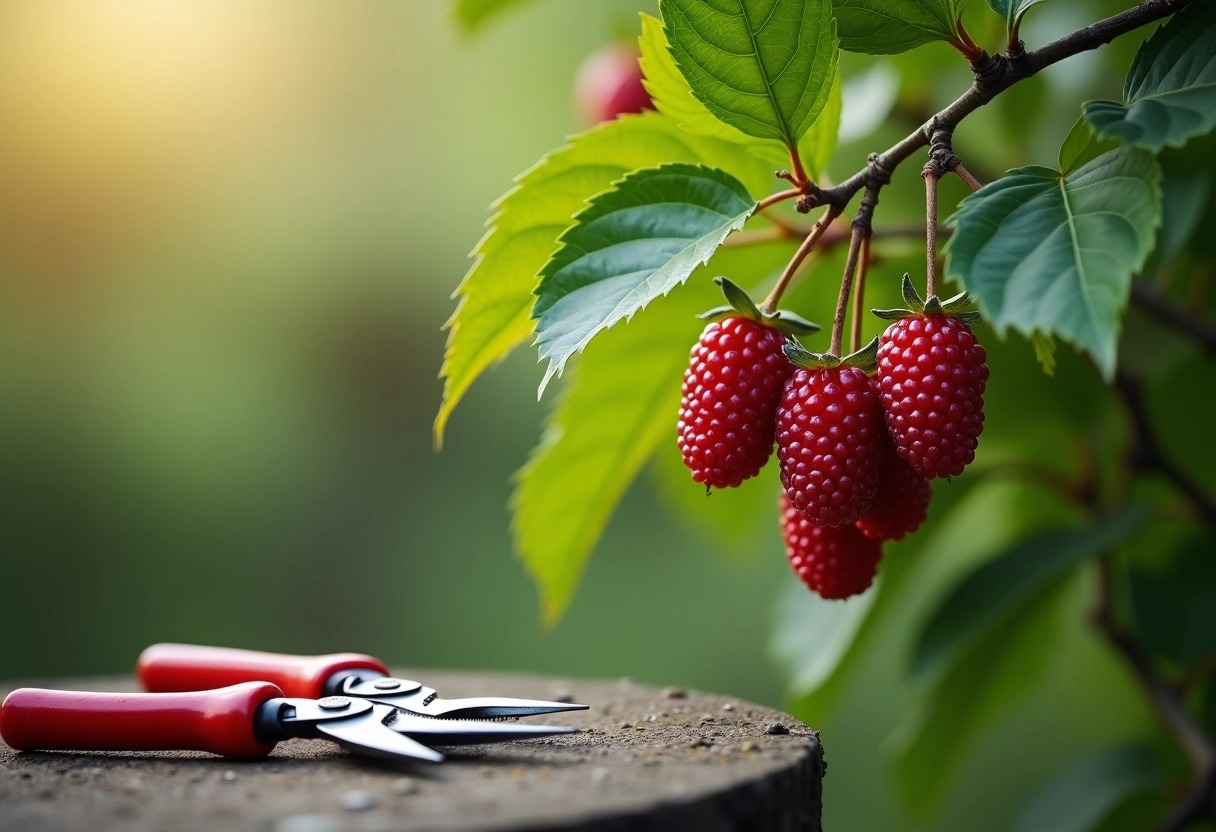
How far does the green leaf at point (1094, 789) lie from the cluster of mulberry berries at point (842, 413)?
0.55m

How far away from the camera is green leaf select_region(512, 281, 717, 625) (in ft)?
2.63

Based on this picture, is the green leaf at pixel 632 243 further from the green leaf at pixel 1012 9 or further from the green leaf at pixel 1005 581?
the green leaf at pixel 1005 581

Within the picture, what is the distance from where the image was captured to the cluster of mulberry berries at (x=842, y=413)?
18.9 inches

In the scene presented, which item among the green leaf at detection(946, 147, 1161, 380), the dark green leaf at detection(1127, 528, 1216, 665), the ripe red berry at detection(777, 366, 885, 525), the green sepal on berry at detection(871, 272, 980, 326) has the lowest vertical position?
the dark green leaf at detection(1127, 528, 1216, 665)

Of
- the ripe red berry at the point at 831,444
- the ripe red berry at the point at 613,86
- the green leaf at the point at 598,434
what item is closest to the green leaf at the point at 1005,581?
the green leaf at the point at 598,434

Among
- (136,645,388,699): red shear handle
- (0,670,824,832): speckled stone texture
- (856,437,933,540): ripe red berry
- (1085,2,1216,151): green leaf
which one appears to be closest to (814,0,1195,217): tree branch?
(1085,2,1216,151): green leaf

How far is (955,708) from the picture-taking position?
3.20 ft

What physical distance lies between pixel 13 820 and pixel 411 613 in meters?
1.50

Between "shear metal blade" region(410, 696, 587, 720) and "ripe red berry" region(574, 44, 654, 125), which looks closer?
"shear metal blade" region(410, 696, 587, 720)

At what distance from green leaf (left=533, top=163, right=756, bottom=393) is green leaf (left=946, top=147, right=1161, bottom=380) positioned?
117 millimetres

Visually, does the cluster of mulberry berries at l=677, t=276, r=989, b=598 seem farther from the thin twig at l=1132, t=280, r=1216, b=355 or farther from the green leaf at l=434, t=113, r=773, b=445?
the thin twig at l=1132, t=280, r=1216, b=355

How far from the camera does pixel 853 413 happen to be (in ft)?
1.61

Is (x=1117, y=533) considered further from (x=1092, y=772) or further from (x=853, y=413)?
(x=853, y=413)

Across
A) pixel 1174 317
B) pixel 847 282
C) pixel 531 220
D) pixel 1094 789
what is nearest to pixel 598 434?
pixel 531 220
